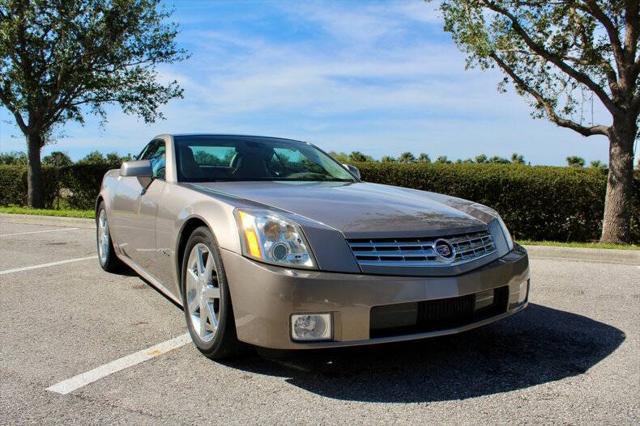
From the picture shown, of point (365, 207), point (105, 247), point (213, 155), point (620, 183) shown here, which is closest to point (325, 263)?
point (365, 207)

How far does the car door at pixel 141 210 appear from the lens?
4.29 meters

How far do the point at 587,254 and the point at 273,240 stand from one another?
604 cm

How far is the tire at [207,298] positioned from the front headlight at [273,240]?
25cm

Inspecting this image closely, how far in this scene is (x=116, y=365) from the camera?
3.31 meters

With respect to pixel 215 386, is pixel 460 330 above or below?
above

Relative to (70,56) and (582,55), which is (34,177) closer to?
(70,56)

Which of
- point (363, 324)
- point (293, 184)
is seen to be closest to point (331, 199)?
point (293, 184)

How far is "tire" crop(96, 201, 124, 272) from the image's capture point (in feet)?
19.7

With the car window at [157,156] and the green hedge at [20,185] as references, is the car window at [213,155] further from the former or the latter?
the green hedge at [20,185]

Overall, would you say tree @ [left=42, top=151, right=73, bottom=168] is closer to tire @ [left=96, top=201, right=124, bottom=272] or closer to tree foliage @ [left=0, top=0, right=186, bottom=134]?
tree foliage @ [left=0, top=0, right=186, bottom=134]

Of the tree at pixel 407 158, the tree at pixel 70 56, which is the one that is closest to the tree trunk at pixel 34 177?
the tree at pixel 70 56

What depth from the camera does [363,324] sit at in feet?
9.21

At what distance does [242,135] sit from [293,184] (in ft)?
3.69

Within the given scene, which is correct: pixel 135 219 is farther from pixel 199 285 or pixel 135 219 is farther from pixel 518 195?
pixel 518 195
